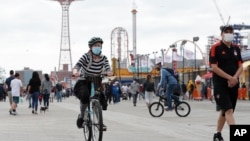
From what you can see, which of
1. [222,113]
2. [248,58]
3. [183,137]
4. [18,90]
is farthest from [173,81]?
[248,58]

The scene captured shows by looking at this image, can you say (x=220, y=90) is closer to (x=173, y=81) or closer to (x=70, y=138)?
(x=70, y=138)

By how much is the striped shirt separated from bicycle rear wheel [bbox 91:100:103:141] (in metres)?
0.70

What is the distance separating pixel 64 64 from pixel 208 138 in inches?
6581

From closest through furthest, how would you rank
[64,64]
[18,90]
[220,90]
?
[220,90], [18,90], [64,64]

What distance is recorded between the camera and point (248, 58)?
152 ft

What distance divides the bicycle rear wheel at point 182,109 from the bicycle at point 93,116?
9964 millimetres

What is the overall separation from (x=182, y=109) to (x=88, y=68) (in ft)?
33.8

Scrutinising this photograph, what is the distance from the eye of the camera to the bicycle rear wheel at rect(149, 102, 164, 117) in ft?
68.2

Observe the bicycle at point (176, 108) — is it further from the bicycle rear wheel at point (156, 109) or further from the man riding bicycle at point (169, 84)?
the man riding bicycle at point (169, 84)

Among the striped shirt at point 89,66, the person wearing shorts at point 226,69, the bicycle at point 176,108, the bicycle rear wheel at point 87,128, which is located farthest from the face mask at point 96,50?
the bicycle at point 176,108

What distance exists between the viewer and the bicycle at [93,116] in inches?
395

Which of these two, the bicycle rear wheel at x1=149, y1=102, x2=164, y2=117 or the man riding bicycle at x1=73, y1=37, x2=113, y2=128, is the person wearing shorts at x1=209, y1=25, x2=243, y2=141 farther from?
the bicycle rear wheel at x1=149, y1=102, x2=164, y2=117

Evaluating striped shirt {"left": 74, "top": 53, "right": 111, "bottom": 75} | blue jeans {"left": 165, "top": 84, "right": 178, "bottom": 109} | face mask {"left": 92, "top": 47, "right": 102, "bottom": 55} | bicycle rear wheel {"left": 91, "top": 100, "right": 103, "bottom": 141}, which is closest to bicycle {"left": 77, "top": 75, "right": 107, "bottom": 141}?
bicycle rear wheel {"left": 91, "top": 100, "right": 103, "bottom": 141}

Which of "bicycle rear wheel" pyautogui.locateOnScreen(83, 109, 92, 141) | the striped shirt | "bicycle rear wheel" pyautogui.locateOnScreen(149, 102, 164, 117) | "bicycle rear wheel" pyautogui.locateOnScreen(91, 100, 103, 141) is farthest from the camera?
"bicycle rear wheel" pyautogui.locateOnScreen(149, 102, 164, 117)
